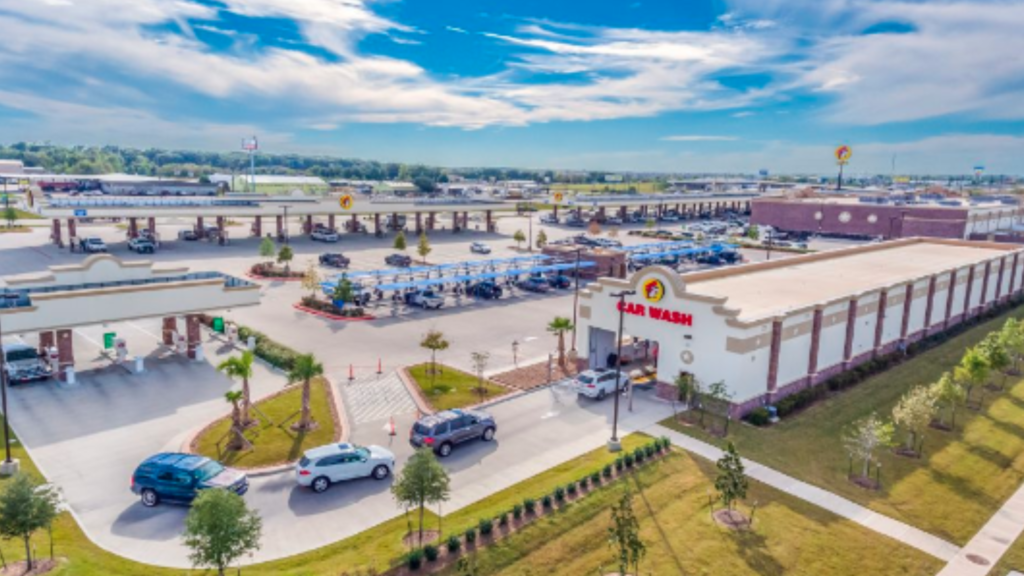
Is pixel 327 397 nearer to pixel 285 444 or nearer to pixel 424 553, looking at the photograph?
pixel 285 444

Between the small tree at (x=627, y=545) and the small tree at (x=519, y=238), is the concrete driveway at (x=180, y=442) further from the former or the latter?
the small tree at (x=519, y=238)

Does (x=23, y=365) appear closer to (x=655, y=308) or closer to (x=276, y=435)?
(x=276, y=435)

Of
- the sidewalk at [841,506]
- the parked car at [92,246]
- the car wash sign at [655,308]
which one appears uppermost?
the car wash sign at [655,308]

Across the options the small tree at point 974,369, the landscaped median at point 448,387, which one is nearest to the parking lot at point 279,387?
the landscaped median at point 448,387

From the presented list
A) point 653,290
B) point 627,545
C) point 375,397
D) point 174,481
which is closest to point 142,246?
point 375,397

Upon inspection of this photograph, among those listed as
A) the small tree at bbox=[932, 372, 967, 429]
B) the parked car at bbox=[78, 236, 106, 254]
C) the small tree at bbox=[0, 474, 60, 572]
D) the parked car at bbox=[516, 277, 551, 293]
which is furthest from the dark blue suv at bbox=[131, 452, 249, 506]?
the parked car at bbox=[78, 236, 106, 254]

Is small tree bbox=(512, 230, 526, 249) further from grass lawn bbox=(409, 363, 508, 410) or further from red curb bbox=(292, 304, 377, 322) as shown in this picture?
grass lawn bbox=(409, 363, 508, 410)
